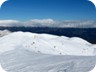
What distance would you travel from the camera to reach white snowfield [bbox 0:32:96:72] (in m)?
6.19

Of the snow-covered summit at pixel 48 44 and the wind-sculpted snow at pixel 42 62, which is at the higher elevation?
the snow-covered summit at pixel 48 44

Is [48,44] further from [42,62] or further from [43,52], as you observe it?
[42,62]

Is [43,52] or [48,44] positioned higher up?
[48,44]

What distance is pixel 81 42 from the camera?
6.29 metres

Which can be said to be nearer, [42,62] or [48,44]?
[42,62]

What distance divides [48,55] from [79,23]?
0.77 metres

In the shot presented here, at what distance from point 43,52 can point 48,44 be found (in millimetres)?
158

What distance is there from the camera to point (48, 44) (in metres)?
6.37

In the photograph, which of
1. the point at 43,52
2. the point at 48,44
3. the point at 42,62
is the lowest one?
the point at 42,62

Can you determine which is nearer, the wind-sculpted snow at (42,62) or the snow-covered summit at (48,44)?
the wind-sculpted snow at (42,62)

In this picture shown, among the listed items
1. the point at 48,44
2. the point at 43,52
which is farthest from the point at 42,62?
the point at 48,44

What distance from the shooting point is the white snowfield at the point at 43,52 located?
20.3 ft

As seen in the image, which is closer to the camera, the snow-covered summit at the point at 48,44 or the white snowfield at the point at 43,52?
the white snowfield at the point at 43,52

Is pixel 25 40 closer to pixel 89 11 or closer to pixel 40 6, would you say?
pixel 40 6
